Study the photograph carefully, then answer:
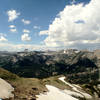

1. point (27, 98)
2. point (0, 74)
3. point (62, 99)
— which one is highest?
point (0, 74)

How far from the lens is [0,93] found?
117 feet

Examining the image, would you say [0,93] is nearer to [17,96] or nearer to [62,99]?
[17,96]

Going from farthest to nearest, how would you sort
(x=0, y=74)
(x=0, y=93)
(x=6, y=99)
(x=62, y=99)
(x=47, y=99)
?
(x=0, y=74), (x=62, y=99), (x=47, y=99), (x=0, y=93), (x=6, y=99)

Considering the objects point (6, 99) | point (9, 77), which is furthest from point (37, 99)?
point (9, 77)

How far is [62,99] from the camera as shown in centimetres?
4656

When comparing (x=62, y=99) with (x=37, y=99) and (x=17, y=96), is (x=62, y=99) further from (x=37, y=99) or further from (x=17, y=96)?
(x=17, y=96)

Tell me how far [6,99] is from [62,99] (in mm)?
19902

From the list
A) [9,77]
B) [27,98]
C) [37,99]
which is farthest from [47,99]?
[9,77]

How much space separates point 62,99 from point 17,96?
1583 centimetres

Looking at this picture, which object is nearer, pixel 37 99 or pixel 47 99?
pixel 37 99

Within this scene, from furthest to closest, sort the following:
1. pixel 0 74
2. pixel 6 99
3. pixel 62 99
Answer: pixel 0 74
pixel 62 99
pixel 6 99

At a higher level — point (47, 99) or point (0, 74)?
point (0, 74)

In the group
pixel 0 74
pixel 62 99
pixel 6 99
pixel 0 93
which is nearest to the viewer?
pixel 6 99

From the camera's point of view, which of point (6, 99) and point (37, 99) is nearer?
point (6, 99)
